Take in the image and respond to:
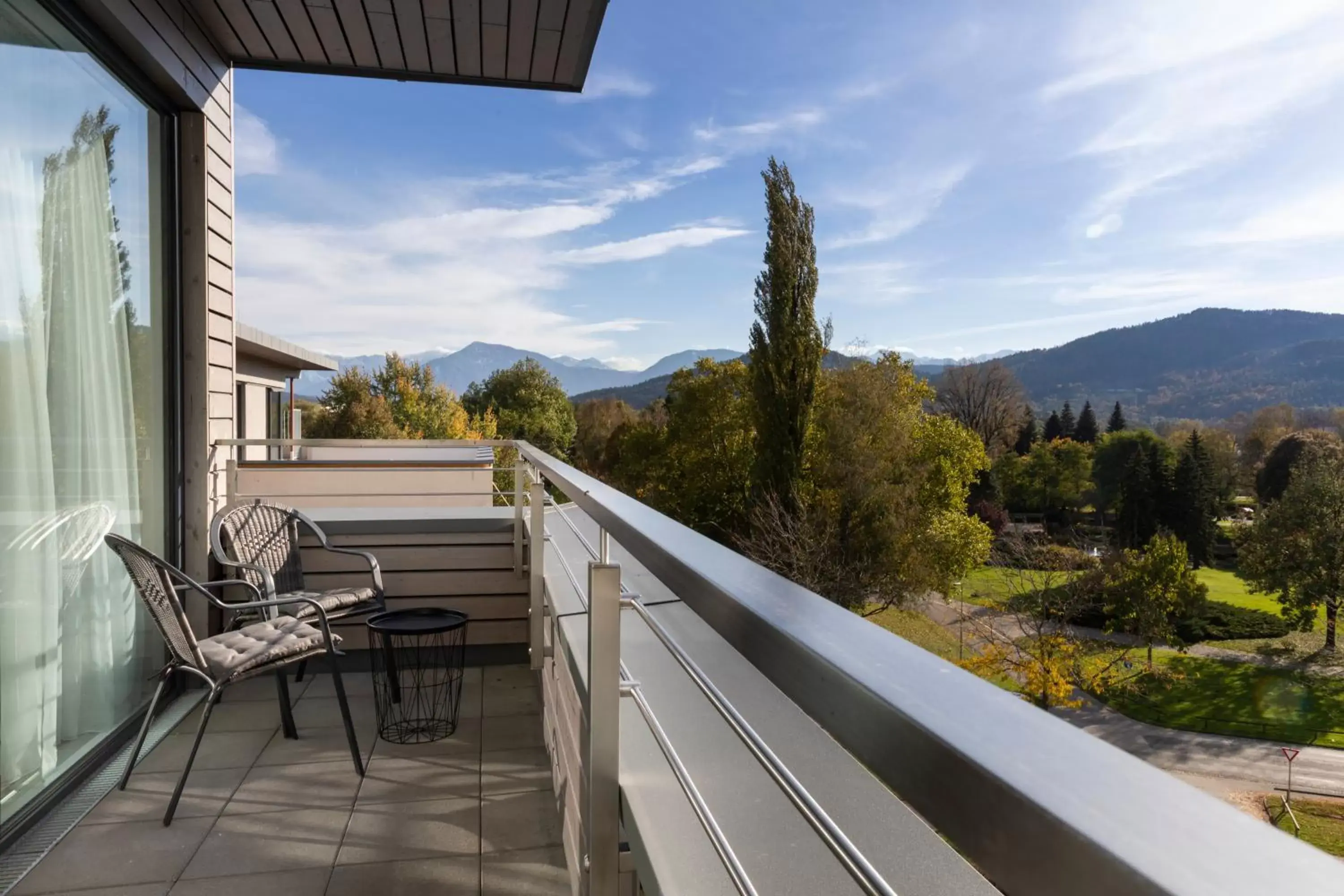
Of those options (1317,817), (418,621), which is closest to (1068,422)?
(1317,817)

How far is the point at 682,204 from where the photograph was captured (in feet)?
216

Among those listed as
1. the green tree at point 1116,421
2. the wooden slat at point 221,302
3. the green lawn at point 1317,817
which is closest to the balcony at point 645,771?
the wooden slat at point 221,302

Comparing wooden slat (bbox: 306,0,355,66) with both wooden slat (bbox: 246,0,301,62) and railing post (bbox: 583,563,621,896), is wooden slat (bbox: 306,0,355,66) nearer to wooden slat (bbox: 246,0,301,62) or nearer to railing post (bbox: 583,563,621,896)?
wooden slat (bbox: 246,0,301,62)

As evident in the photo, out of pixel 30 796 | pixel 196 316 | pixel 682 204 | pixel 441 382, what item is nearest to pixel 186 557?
pixel 196 316

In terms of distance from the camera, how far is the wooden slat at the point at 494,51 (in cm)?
396

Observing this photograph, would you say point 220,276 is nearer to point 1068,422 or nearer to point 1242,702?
point 1242,702

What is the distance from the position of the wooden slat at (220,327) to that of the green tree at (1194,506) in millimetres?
40189

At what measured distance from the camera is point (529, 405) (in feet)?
135

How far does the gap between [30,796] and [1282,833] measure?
134 inches

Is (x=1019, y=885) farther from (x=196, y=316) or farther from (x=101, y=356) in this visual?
(x=196, y=316)

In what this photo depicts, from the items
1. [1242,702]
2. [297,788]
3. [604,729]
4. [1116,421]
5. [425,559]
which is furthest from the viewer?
[1116,421]

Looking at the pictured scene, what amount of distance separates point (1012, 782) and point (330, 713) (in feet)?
13.2

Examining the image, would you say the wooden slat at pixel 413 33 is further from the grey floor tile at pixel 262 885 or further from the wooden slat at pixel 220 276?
the grey floor tile at pixel 262 885

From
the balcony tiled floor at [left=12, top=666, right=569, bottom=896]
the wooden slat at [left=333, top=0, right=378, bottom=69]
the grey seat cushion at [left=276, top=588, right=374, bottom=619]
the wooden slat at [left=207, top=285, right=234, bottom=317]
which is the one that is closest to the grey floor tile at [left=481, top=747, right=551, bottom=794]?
the balcony tiled floor at [left=12, top=666, right=569, bottom=896]
